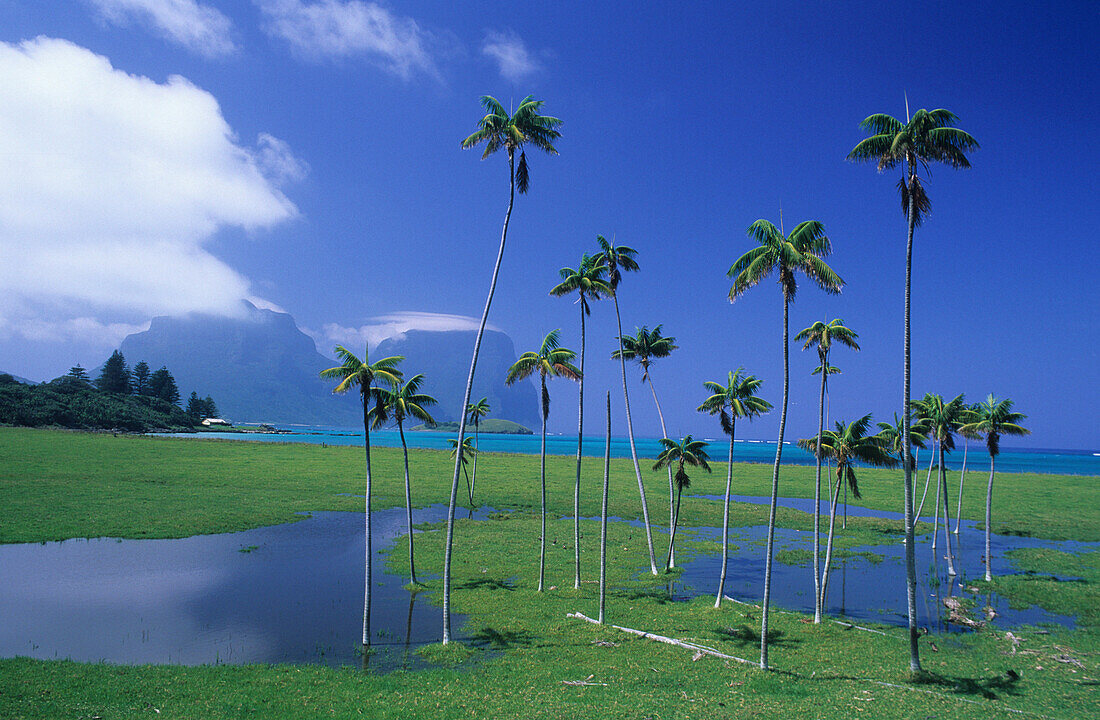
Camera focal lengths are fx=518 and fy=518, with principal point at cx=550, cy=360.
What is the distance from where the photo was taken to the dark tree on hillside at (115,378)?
186250 mm

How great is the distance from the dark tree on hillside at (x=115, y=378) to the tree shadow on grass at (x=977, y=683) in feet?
765

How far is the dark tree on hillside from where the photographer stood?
Answer: 18625 cm

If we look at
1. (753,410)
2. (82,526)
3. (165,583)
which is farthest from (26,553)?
(753,410)

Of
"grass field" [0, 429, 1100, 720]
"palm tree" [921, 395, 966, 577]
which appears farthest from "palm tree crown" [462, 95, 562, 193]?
"palm tree" [921, 395, 966, 577]

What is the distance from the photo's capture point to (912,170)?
19984 millimetres

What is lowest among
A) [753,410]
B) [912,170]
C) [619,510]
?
[619,510]

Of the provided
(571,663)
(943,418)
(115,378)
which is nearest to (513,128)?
(571,663)

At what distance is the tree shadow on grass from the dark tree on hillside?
765 feet

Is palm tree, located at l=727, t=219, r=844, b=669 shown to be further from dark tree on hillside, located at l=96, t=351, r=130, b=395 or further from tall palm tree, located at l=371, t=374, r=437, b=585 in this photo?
dark tree on hillside, located at l=96, t=351, r=130, b=395

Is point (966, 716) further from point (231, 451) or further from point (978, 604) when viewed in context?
point (231, 451)

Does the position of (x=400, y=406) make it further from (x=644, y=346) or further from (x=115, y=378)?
(x=115, y=378)

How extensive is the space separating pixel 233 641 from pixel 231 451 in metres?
101

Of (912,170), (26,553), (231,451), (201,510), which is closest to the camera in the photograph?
(912,170)

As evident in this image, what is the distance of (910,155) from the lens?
1988 centimetres
